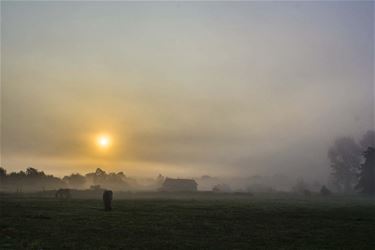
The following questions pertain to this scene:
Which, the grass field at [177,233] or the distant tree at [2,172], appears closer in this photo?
the grass field at [177,233]

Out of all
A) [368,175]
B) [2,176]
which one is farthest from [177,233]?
[2,176]

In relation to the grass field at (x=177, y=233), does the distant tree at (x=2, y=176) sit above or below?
above

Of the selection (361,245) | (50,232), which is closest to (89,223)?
(50,232)

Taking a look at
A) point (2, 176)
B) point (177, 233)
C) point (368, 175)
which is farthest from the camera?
point (2, 176)

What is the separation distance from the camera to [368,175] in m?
141

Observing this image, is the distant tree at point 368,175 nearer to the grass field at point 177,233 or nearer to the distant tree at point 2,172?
the grass field at point 177,233

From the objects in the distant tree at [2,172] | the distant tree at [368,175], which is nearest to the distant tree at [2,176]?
the distant tree at [2,172]

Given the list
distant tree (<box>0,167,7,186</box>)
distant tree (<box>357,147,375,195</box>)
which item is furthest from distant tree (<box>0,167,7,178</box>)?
distant tree (<box>357,147,375,195</box>)

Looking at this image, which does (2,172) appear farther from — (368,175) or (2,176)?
(368,175)

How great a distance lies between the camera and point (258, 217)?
145 feet

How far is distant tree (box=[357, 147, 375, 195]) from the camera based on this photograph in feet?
456

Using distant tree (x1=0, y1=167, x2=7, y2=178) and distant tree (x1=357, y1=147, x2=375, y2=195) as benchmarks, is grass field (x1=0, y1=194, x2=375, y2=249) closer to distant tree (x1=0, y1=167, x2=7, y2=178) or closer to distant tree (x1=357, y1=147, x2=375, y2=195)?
distant tree (x1=357, y1=147, x2=375, y2=195)

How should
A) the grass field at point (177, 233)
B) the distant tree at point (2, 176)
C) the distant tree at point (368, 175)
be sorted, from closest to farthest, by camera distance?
the grass field at point (177, 233)
the distant tree at point (368, 175)
the distant tree at point (2, 176)

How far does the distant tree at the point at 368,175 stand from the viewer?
138875 millimetres
